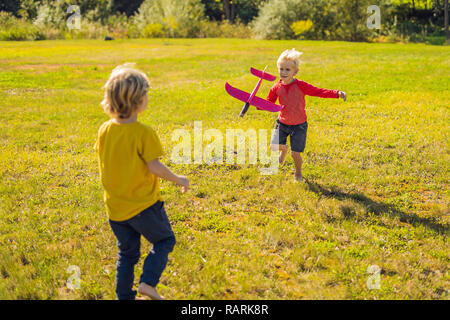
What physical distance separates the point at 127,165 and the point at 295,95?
10.9ft

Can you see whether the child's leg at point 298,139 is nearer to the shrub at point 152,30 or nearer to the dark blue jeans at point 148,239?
the dark blue jeans at point 148,239

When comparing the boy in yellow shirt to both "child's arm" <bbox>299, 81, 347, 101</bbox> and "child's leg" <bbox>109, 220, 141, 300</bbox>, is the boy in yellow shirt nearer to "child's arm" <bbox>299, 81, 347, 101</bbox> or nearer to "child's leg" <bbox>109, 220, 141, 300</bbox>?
"child's leg" <bbox>109, 220, 141, 300</bbox>

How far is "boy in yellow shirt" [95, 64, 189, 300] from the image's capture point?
2.88 m

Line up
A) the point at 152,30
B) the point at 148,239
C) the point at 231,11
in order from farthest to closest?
the point at 231,11 → the point at 152,30 → the point at 148,239

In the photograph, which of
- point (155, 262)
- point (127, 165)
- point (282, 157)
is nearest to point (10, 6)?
point (282, 157)

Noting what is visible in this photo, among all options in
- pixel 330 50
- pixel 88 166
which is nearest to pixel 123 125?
pixel 88 166

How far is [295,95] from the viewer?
18.3 ft

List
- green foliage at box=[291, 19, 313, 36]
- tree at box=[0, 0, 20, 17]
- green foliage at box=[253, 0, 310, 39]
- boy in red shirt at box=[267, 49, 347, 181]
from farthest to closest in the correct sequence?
tree at box=[0, 0, 20, 17], green foliage at box=[253, 0, 310, 39], green foliage at box=[291, 19, 313, 36], boy in red shirt at box=[267, 49, 347, 181]

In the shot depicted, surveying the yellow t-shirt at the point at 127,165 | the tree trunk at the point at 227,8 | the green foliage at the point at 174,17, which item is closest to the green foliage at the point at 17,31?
the green foliage at the point at 174,17

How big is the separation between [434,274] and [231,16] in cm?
Result: 4880

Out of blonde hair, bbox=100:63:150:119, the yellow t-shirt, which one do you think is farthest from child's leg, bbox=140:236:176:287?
blonde hair, bbox=100:63:150:119

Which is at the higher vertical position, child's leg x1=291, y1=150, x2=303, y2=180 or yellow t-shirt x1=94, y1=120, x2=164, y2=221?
yellow t-shirt x1=94, y1=120, x2=164, y2=221

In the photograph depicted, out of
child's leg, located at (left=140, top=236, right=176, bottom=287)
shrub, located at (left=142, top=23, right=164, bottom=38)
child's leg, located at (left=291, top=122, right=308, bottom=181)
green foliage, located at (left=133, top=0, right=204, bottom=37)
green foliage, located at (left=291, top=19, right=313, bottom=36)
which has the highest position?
green foliage, located at (left=133, top=0, right=204, bottom=37)

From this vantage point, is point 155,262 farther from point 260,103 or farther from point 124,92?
point 260,103
